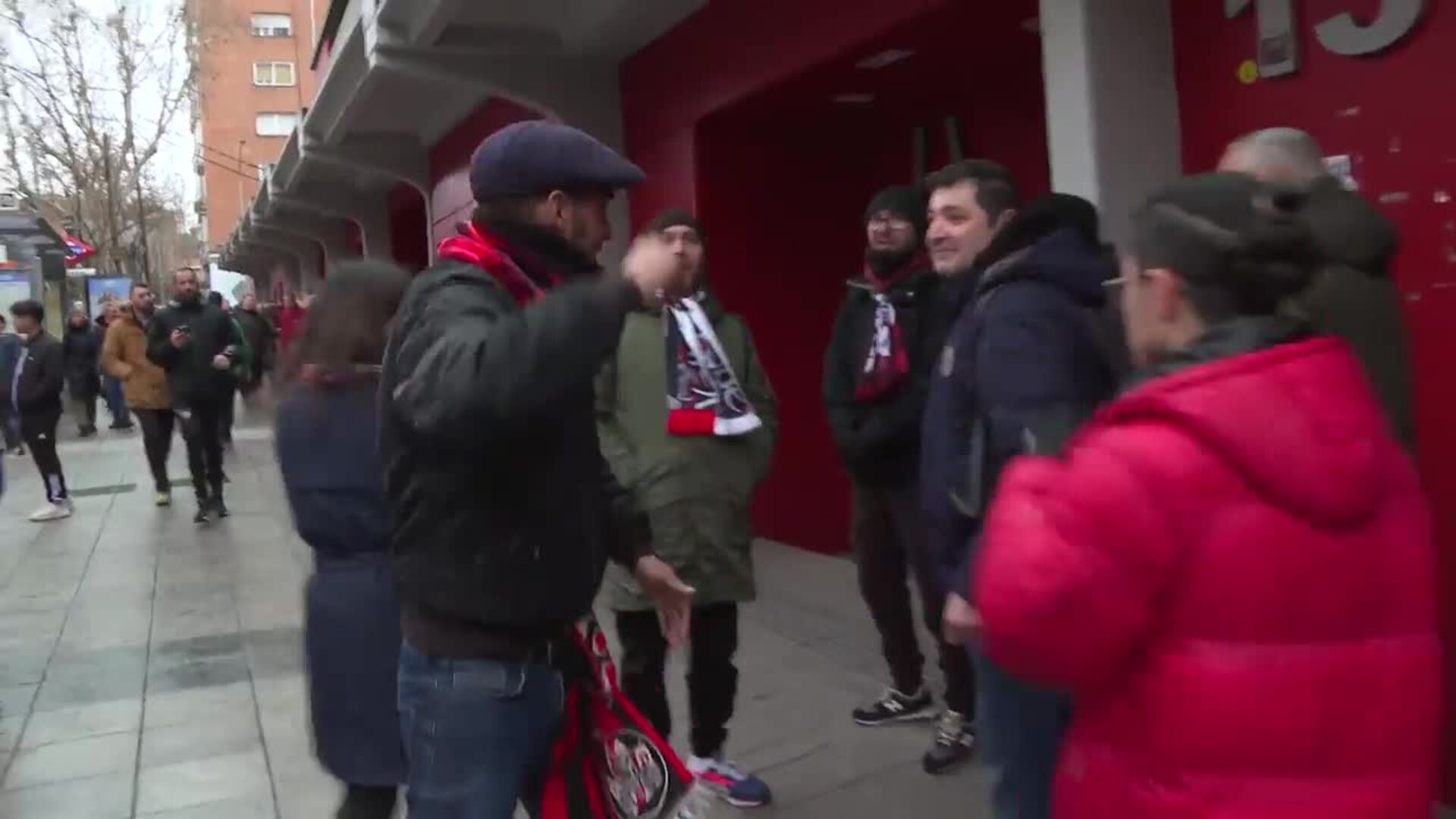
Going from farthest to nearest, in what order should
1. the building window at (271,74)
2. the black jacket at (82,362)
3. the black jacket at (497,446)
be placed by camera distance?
1. the building window at (271,74)
2. the black jacket at (82,362)
3. the black jacket at (497,446)

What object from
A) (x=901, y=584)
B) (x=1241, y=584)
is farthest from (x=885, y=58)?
(x=1241, y=584)

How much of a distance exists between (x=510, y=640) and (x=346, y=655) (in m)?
1.08

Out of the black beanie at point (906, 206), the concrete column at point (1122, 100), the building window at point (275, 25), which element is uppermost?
the building window at point (275, 25)

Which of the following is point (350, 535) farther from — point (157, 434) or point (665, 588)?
point (157, 434)

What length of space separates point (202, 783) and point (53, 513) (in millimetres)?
7314

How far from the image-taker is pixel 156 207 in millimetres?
38281

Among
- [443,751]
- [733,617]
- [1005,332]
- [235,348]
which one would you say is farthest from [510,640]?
[235,348]

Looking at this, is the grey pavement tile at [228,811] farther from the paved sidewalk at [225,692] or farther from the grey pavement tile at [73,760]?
the grey pavement tile at [73,760]

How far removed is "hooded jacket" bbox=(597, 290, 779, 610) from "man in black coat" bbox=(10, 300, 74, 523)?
845cm

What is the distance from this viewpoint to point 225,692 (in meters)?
5.58

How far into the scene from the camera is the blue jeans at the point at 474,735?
2.08 m

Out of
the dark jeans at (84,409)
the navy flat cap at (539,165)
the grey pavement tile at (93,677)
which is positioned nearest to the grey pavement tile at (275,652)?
the grey pavement tile at (93,677)

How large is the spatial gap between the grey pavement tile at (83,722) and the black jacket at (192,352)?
15.9 ft

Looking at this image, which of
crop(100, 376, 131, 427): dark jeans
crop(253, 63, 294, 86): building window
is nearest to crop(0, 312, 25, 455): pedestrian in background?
crop(100, 376, 131, 427): dark jeans
